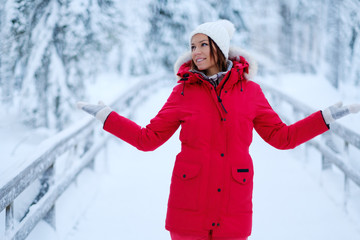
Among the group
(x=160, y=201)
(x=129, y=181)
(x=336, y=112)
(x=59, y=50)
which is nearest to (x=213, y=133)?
(x=336, y=112)

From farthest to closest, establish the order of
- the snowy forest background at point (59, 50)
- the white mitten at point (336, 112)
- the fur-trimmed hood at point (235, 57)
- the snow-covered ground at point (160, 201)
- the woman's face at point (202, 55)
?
the snowy forest background at point (59, 50) → the snow-covered ground at point (160, 201) → the fur-trimmed hood at point (235, 57) → the woman's face at point (202, 55) → the white mitten at point (336, 112)

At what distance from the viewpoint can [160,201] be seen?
5.25 meters

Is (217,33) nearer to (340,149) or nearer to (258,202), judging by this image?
(258,202)

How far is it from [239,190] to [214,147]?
305 millimetres

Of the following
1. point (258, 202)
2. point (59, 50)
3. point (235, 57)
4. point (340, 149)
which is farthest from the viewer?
point (59, 50)

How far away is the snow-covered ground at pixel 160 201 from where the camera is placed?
14.1 ft

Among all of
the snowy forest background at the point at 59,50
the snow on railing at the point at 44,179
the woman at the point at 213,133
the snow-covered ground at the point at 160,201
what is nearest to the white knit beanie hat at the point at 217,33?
the woman at the point at 213,133

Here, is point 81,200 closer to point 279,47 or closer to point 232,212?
point 232,212

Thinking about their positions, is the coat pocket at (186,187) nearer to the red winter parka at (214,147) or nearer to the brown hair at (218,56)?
the red winter parka at (214,147)

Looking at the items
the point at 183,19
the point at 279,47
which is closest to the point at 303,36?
the point at 279,47

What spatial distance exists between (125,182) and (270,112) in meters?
3.81

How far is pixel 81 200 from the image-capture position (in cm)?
496

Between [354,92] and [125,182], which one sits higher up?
[354,92]

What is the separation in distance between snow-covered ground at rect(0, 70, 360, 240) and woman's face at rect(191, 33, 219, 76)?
1798 millimetres
